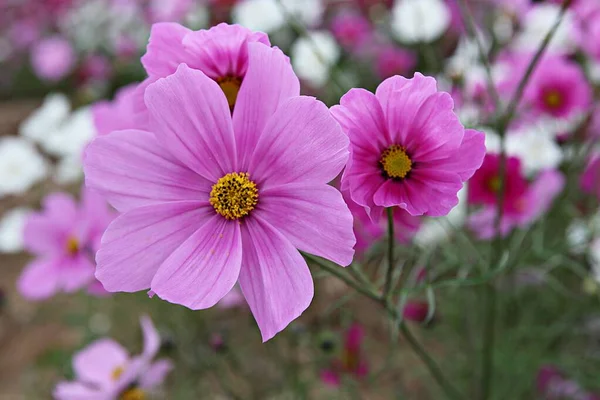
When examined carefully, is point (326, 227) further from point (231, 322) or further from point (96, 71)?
point (96, 71)

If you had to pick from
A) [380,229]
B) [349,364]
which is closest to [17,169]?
[349,364]

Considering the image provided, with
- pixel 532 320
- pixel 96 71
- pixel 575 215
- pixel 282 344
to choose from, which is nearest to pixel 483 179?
pixel 575 215

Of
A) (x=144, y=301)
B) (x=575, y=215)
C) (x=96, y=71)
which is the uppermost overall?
(x=96, y=71)

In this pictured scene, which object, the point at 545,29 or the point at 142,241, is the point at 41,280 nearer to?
the point at 142,241

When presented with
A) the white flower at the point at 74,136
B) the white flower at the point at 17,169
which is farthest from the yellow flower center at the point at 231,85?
the white flower at the point at 17,169

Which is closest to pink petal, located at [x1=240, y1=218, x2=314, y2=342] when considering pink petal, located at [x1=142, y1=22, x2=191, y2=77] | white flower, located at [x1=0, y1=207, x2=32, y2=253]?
pink petal, located at [x1=142, y1=22, x2=191, y2=77]

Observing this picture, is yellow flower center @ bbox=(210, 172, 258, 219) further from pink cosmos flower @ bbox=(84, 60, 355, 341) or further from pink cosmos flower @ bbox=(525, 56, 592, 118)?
pink cosmos flower @ bbox=(525, 56, 592, 118)
